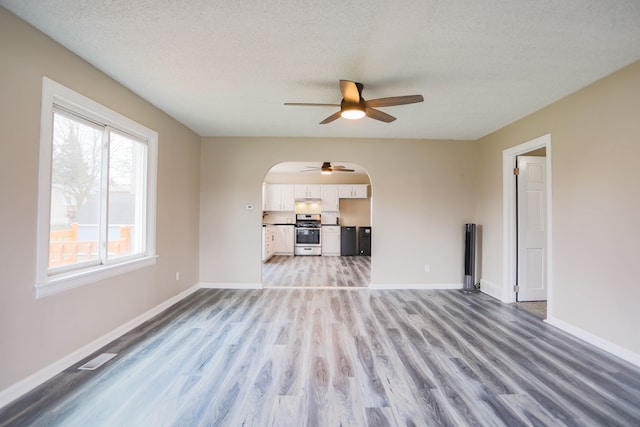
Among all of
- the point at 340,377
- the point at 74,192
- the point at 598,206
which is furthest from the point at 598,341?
the point at 74,192

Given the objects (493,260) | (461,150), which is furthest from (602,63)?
(493,260)

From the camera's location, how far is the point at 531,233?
12.9ft

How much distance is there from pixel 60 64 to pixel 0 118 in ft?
2.24

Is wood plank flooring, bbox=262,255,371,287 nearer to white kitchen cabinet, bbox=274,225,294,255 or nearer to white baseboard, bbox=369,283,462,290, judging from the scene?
white kitchen cabinet, bbox=274,225,294,255

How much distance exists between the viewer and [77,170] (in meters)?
2.35

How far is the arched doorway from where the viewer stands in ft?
26.0

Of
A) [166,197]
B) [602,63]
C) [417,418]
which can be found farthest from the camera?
[166,197]

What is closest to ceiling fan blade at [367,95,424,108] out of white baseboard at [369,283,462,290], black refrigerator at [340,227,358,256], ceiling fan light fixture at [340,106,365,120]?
ceiling fan light fixture at [340,106,365,120]

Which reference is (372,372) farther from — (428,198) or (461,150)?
(461,150)

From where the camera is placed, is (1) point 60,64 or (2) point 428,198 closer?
(1) point 60,64

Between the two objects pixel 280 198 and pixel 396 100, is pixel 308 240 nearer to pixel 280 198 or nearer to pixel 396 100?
pixel 280 198

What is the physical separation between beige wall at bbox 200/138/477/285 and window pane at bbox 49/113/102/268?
6.60 ft

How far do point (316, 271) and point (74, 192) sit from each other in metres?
4.39

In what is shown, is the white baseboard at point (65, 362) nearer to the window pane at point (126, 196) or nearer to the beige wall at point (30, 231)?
the beige wall at point (30, 231)
